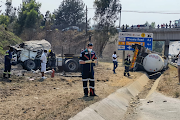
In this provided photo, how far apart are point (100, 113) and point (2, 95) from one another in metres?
3.87

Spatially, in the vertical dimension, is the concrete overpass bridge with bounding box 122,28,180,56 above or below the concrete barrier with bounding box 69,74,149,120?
above

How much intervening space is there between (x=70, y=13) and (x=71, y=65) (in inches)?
2069

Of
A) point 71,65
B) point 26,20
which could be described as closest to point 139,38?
point 71,65

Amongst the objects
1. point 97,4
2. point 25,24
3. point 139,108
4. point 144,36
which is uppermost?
point 97,4

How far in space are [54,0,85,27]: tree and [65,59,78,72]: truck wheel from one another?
5096 cm

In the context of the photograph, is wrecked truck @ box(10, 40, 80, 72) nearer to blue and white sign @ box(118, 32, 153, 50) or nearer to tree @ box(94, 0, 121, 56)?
blue and white sign @ box(118, 32, 153, 50)

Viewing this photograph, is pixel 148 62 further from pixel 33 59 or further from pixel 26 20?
pixel 26 20

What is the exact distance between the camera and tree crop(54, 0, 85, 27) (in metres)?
67.1

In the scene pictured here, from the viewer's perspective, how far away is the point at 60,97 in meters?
8.00

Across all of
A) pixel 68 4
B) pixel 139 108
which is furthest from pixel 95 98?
pixel 68 4

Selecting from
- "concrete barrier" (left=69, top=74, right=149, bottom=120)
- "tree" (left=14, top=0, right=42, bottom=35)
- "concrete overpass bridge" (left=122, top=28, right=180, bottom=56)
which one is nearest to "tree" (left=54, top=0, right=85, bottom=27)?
"tree" (left=14, top=0, right=42, bottom=35)

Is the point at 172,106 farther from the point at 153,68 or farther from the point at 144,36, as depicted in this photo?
the point at 144,36

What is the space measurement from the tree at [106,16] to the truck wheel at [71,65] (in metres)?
26.3

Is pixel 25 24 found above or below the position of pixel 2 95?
above
